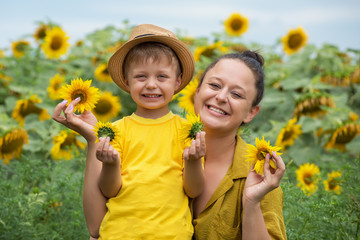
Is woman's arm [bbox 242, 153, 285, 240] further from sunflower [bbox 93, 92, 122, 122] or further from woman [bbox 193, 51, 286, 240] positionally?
sunflower [bbox 93, 92, 122, 122]

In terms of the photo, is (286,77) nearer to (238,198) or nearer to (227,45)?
(227,45)

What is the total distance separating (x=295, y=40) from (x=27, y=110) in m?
3.34

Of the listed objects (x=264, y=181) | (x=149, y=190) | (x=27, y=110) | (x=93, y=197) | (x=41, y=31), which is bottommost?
(x=27, y=110)

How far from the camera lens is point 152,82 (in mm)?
1980

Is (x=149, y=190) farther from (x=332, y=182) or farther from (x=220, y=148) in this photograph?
(x=332, y=182)

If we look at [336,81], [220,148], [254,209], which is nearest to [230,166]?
[220,148]

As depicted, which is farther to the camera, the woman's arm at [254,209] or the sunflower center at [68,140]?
the sunflower center at [68,140]

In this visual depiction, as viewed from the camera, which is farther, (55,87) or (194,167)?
(55,87)

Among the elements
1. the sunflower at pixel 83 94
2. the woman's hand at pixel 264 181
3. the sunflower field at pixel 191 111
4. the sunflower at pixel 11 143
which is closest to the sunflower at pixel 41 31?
the sunflower field at pixel 191 111

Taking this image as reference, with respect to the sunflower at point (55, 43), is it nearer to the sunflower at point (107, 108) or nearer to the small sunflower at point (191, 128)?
the sunflower at point (107, 108)

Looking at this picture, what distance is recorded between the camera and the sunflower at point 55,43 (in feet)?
17.6

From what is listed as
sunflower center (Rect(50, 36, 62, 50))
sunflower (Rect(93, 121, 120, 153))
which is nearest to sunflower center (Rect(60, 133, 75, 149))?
sunflower (Rect(93, 121, 120, 153))

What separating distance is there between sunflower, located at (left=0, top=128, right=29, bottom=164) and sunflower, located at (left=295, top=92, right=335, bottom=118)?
2633mm

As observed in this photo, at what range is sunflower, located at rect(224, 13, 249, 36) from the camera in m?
5.98
